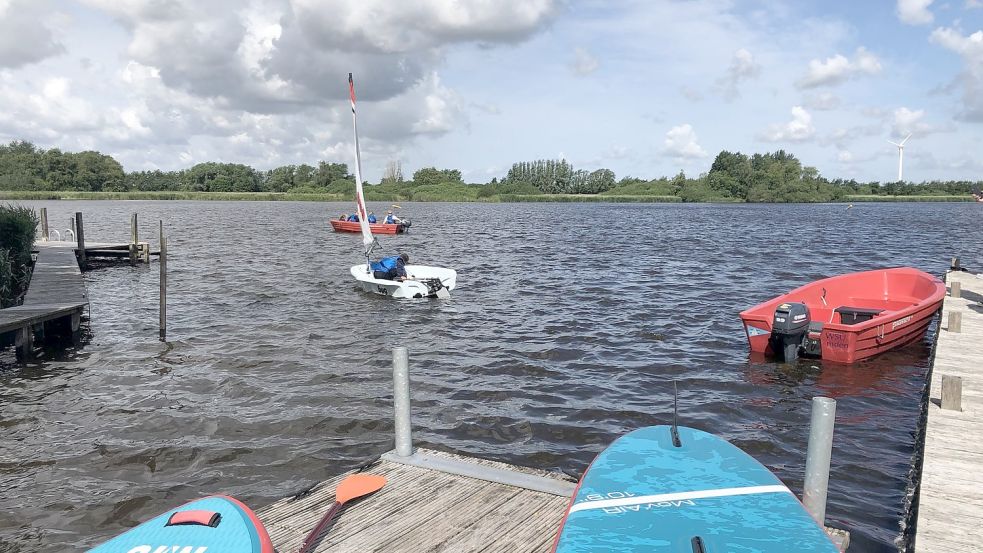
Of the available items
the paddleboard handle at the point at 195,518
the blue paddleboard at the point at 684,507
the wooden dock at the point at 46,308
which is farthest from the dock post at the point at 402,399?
the wooden dock at the point at 46,308

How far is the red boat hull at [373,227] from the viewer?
46812 mm

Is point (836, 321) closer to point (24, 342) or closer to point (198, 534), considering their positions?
point (198, 534)

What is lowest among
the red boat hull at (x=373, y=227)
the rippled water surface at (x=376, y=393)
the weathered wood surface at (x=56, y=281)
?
the rippled water surface at (x=376, y=393)

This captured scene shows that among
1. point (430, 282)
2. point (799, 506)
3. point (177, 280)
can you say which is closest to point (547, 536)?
point (799, 506)

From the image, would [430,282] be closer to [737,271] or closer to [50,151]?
[737,271]

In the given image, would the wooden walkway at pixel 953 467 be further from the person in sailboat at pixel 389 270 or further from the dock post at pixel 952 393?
the person in sailboat at pixel 389 270

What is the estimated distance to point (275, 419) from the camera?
386 inches

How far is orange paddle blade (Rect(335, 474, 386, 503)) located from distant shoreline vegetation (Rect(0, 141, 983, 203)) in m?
128

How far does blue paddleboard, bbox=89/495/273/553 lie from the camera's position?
13.5ft

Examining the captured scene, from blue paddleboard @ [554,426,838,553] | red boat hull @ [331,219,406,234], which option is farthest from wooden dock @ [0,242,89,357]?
red boat hull @ [331,219,406,234]

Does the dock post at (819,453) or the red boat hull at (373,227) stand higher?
the red boat hull at (373,227)

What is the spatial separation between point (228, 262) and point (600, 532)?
29.2 metres

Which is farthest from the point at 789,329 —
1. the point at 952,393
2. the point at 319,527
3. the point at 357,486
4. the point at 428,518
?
the point at 319,527

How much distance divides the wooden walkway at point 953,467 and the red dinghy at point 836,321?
178 centimetres
